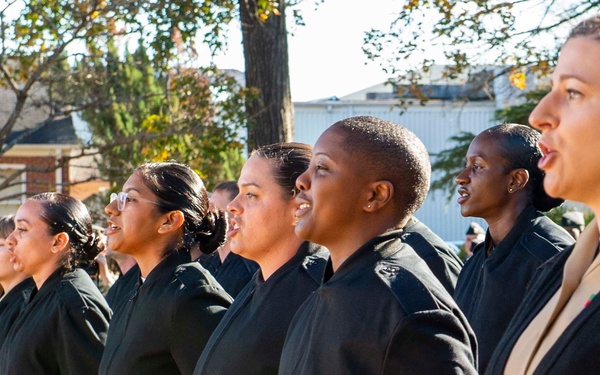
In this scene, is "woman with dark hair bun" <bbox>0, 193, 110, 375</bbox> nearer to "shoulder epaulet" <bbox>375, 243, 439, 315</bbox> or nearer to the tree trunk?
"shoulder epaulet" <bbox>375, 243, 439, 315</bbox>

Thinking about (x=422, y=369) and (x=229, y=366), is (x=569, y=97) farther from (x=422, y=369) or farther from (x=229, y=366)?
(x=229, y=366)

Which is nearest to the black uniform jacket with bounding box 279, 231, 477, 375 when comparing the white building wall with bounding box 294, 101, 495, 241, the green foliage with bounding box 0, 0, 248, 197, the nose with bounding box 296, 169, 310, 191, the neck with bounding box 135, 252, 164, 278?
the nose with bounding box 296, 169, 310, 191

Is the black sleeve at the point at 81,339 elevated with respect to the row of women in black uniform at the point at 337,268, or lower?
lower

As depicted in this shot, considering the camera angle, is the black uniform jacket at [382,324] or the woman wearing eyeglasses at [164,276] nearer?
the black uniform jacket at [382,324]

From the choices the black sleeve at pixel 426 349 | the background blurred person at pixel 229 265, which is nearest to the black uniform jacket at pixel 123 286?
the background blurred person at pixel 229 265

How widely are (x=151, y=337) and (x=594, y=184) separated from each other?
2768mm

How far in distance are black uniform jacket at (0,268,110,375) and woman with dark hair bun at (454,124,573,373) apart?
6.51 feet

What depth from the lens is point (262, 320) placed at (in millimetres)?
4266

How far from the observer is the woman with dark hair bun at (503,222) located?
5168mm

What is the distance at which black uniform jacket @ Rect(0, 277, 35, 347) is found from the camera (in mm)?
6527

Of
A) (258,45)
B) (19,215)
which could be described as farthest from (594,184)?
(258,45)

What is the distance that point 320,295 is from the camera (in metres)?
3.47

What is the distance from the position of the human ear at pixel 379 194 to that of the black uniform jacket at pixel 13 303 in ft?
11.4

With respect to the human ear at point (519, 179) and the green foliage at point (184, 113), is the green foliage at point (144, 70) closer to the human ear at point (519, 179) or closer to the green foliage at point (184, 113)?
the green foliage at point (184, 113)
